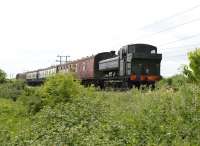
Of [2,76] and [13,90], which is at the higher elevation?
[2,76]

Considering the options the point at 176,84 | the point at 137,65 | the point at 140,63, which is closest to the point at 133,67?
the point at 137,65

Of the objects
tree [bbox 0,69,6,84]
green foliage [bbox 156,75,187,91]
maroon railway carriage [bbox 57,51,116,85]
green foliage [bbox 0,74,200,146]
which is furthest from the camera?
tree [bbox 0,69,6,84]

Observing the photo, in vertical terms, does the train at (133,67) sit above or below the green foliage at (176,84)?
above

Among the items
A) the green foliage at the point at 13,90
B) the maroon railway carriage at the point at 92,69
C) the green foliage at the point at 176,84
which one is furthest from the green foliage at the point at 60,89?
the maroon railway carriage at the point at 92,69

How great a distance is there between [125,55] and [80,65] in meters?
11.4

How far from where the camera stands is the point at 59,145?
31.5 ft

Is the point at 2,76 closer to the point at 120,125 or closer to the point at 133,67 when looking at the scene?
the point at 133,67

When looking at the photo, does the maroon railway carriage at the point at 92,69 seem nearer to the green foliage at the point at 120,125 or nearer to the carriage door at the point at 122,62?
the carriage door at the point at 122,62

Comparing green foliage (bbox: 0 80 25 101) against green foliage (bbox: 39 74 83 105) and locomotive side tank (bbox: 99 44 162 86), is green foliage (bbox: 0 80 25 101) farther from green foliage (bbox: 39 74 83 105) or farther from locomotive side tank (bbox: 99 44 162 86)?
green foliage (bbox: 39 74 83 105)

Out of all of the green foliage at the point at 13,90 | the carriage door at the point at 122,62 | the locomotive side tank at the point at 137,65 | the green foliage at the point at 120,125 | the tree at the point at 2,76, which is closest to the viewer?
the green foliage at the point at 120,125

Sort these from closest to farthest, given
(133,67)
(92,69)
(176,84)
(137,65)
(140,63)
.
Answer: (176,84), (133,67), (137,65), (140,63), (92,69)

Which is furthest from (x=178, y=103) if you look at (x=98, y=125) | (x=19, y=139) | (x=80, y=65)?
(x=80, y=65)

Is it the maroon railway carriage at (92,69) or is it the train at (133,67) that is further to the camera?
the maroon railway carriage at (92,69)

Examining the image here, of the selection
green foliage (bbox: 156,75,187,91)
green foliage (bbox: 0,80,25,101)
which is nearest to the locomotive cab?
green foliage (bbox: 0,80,25,101)
